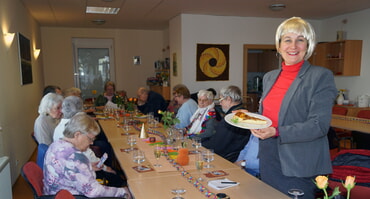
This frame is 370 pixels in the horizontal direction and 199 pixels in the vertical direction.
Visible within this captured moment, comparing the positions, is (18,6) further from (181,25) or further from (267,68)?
(267,68)

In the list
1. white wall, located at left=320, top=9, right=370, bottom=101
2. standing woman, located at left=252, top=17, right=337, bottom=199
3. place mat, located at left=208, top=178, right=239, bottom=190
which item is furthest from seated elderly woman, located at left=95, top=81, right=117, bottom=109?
white wall, located at left=320, top=9, right=370, bottom=101

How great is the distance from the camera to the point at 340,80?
6.98 metres

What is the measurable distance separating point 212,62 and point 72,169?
17.4 feet

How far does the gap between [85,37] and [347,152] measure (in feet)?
26.6

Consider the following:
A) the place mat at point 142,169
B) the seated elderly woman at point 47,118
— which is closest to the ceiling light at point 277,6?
the seated elderly woman at point 47,118

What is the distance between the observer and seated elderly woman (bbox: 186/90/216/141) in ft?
11.3

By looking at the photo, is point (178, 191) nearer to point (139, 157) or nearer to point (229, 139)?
point (139, 157)

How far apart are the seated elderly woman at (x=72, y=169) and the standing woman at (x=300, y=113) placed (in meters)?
1.21

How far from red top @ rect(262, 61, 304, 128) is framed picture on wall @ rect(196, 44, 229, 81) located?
5.15 metres

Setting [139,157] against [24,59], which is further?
[24,59]

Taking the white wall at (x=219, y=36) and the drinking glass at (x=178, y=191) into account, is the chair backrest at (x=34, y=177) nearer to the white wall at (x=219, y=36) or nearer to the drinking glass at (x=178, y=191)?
the drinking glass at (x=178, y=191)

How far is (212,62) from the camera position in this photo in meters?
6.89

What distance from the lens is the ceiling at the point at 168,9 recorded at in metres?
5.49

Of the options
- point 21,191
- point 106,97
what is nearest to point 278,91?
point 21,191
